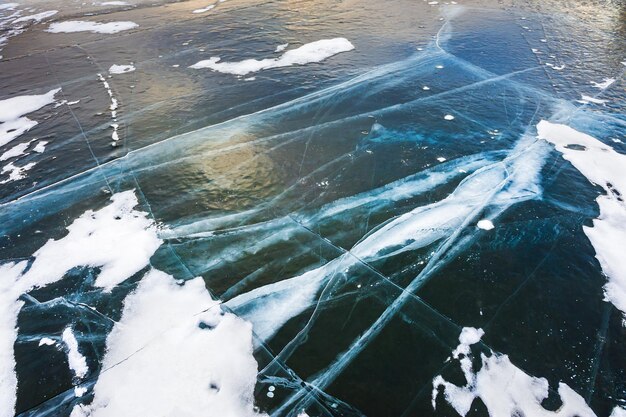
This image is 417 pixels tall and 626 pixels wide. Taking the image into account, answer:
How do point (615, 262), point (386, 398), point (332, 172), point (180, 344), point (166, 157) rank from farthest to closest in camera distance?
point (166, 157), point (332, 172), point (615, 262), point (180, 344), point (386, 398)

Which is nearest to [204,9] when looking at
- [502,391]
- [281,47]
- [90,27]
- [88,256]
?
[90,27]

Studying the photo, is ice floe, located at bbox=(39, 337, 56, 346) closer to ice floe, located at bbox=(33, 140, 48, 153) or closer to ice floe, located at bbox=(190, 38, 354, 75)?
ice floe, located at bbox=(33, 140, 48, 153)

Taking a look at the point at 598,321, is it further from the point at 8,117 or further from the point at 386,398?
the point at 8,117

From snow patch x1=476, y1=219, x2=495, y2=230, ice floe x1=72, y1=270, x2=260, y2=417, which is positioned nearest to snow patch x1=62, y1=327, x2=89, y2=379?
ice floe x1=72, y1=270, x2=260, y2=417

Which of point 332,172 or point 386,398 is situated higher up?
point 332,172

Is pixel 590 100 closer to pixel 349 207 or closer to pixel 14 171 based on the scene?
pixel 349 207

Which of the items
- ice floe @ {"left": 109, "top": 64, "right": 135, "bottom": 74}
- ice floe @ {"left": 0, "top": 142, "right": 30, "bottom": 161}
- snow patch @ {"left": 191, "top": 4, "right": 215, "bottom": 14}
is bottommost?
ice floe @ {"left": 0, "top": 142, "right": 30, "bottom": 161}

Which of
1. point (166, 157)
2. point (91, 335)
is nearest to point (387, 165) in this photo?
point (166, 157)

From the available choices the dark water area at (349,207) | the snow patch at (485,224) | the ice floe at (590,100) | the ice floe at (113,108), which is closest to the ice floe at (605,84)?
the dark water area at (349,207)
